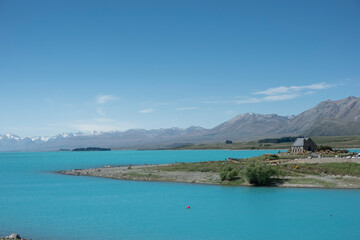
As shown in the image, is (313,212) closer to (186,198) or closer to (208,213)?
(208,213)

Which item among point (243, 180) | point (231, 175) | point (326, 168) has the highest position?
point (326, 168)

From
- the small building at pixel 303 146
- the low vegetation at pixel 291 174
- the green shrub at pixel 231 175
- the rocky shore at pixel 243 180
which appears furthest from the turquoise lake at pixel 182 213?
the small building at pixel 303 146

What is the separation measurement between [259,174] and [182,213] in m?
17.4

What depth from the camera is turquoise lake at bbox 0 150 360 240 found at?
29.6 metres

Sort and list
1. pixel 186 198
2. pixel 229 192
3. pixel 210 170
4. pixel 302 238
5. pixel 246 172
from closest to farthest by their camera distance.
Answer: pixel 302 238
pixel 186 198
pixel 229 192
pixel 246 172
pixel 210 170

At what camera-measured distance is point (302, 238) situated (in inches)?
1096

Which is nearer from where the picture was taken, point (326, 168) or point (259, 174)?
point (259, 174)

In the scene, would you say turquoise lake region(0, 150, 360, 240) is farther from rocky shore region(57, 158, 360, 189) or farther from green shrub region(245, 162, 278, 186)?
rocky shore region(57, 158, 360, 189)

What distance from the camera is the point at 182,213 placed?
123 feet

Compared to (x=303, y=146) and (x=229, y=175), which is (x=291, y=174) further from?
(x=303, y=146)

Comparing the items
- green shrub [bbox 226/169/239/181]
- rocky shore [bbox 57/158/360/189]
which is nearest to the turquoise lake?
rocky shore [bbox 57/158/360/189]

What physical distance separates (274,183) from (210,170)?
16613mm

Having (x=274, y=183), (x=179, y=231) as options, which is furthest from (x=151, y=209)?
(x=274, y=183)

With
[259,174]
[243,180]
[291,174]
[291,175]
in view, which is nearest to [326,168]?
[291,174]
